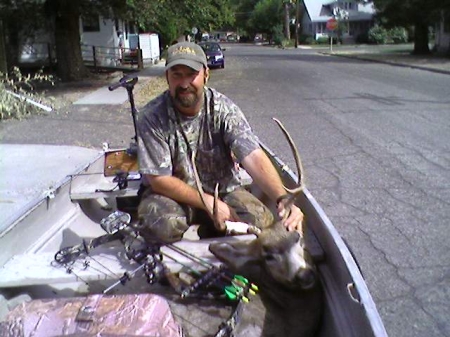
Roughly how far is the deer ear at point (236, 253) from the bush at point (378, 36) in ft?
202

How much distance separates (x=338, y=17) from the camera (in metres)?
69.9

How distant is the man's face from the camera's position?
3.51 meters

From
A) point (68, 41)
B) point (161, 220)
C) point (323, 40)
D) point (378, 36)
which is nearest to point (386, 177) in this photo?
point (161, 220)

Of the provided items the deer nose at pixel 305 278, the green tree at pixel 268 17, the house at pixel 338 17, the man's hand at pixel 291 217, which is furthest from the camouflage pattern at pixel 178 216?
the green tree at pixel 268 17

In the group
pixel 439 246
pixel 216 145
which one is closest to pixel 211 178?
pixel 216 145

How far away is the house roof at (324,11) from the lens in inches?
2901

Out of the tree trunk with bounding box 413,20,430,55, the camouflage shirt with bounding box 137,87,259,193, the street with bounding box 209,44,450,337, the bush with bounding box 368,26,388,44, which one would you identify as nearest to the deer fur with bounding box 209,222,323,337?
the camouflage shirt with bounding box 137,87,259,193

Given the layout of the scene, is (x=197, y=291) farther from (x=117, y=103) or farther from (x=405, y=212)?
(x=117, y=103)

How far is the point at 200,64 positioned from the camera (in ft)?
11.5

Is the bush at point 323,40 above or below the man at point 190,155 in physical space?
above

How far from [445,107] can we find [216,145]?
1008cm

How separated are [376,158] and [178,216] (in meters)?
5.06

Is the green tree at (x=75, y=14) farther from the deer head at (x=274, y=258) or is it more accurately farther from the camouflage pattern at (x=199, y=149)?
the deer head at (x=274, y=258)

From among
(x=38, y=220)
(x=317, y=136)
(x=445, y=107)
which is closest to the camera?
(x=38, y=220)
